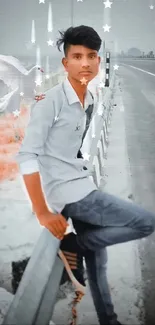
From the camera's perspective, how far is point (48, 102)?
1435 mm

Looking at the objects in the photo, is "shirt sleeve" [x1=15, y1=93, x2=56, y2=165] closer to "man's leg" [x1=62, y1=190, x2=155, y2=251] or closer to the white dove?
"man's leg" [x1=62, y1=190, x2=155, y2=251]

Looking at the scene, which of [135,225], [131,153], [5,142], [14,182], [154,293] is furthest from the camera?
[131,153]

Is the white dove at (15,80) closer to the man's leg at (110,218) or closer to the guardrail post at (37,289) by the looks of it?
the man's leg at (110,218)

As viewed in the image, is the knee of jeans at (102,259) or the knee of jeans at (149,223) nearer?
the knee of jeans at (149,223)

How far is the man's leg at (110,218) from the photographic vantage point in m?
1.53

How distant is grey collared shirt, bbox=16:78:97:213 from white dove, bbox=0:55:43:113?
0.40 m

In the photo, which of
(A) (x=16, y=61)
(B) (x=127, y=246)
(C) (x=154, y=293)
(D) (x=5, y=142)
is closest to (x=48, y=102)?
(A) (x=16, y=61)

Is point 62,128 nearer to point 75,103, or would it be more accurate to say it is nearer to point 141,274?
point 75,103

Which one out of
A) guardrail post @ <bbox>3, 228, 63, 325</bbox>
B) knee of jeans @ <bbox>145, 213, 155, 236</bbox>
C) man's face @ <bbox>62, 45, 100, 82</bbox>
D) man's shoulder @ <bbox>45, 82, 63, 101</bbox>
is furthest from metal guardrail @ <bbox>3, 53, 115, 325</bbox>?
man's face @ <bbox>62, 45, 100, 82</bbox>

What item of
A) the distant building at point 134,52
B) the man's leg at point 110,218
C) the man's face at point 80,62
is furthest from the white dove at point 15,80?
the man's leg at point 110,218

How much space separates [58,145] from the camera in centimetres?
150

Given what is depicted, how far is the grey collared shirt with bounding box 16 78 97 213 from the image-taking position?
1402 mm

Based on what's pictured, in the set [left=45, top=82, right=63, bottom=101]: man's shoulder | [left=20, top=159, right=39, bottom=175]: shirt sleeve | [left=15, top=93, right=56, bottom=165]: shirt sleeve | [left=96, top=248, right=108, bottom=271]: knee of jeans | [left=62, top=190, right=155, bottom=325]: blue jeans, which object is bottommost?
[left=96, top=248, right=108, bottom=271]: knee of jeans

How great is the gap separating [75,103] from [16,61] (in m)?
0.60
